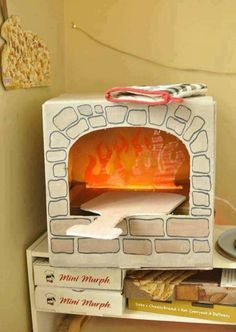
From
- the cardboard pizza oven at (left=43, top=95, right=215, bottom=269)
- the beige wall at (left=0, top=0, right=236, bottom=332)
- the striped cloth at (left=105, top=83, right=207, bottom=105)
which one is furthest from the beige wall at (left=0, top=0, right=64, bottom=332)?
the striped cloth at (left=105, top=83, right=207, bottom=105)

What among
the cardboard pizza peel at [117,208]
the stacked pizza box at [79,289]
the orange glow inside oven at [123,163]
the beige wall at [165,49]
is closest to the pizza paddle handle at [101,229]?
the cardboard pizza peel at [117,208]

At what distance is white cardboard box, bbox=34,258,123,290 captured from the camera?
1.09 metres

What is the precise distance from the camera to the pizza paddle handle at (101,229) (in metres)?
0.89

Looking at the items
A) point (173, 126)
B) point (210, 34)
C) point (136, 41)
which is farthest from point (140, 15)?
point (173, 126)

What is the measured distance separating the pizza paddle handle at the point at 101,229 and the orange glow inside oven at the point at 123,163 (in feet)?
0.94

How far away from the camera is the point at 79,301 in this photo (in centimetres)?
112

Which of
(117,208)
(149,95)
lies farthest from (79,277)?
(149,95)

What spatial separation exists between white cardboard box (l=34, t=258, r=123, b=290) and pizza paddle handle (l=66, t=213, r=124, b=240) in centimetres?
16

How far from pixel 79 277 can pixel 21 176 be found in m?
0.29

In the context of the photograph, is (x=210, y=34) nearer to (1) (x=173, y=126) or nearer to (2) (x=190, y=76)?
(2) (x=190, y=76)

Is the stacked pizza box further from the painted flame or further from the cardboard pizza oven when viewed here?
the painted flame

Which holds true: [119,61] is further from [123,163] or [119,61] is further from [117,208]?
[117,208]

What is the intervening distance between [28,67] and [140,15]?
41cm

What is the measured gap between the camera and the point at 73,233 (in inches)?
36.4
